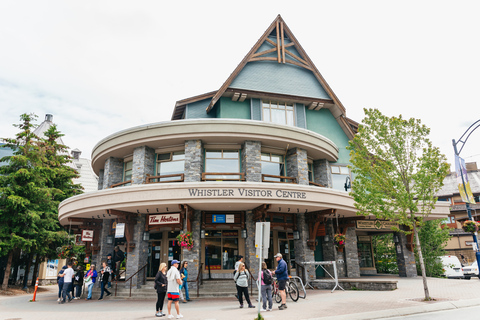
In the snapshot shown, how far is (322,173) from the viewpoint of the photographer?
20.6 m

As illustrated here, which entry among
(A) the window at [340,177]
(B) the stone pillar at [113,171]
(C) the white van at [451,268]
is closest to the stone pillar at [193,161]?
(B) the stone pillar at [113,171]

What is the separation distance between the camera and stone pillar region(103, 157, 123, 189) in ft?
63.3

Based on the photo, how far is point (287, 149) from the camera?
61.0 feet

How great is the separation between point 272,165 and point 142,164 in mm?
6852

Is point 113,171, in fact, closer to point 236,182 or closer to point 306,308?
point 236,182

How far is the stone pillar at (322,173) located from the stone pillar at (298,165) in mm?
2484

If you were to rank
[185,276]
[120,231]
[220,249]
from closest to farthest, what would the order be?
[185,276] → [120,231] → [220,249]

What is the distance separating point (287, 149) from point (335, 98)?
6034mm

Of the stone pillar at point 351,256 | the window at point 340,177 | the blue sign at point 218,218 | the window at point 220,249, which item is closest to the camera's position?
the blue sign at point 218,218

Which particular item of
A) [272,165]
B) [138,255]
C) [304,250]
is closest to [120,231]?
[138,255]

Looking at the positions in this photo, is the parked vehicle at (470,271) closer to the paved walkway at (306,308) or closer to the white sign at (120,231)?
the paved walkway at (306,308)

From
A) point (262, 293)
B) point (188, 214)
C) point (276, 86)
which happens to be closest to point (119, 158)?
point (188, 214)

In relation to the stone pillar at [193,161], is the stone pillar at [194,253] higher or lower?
lower

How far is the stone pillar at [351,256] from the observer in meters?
19.8
